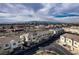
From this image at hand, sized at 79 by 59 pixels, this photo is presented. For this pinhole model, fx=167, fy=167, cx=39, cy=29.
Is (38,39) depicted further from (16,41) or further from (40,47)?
(16,41)

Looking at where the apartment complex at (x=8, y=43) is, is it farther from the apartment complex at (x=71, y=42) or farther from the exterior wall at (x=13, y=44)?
the apartment complex at (x=71, y=42)

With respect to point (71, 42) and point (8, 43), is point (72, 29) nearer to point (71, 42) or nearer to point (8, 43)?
point (71, 42)

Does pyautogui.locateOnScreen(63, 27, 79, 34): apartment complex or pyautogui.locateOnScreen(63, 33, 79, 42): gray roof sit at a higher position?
pyautogui.locateOnScreen(63, 27, 79, 34): apartment complex

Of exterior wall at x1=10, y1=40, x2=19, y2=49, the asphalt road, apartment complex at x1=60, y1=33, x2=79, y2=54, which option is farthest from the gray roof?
exterior wall at x1=10, y1=40, x2=19, y2=49

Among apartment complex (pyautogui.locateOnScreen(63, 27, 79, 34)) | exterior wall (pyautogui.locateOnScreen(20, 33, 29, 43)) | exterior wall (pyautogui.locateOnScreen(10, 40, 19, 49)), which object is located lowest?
exterior wall (pyautogui.locateOnScreen(10, 40, 19, 49))

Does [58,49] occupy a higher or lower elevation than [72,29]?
lower

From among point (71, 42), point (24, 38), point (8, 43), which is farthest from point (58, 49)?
point (8, 43)

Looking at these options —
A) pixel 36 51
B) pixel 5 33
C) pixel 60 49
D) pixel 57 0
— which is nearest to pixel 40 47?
pixel 36 51

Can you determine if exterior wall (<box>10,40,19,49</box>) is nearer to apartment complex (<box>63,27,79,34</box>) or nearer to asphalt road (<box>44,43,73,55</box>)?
asphalt road (<box>44,43,73,55</box>)
